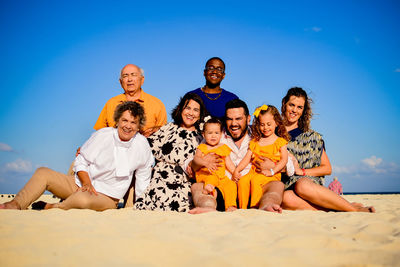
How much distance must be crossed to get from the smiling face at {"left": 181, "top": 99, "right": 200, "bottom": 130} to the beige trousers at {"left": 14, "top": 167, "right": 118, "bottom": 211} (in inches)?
71.4

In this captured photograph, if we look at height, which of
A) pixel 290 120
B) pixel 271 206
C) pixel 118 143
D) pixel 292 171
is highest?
pixel 290 120

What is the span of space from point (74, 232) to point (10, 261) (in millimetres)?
685

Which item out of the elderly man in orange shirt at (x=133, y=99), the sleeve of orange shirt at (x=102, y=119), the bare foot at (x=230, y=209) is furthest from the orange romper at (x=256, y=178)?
the sleeve of orange shirt at (x=102, y=119)

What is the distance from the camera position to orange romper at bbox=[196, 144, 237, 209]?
476cm

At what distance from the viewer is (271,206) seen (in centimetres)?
432

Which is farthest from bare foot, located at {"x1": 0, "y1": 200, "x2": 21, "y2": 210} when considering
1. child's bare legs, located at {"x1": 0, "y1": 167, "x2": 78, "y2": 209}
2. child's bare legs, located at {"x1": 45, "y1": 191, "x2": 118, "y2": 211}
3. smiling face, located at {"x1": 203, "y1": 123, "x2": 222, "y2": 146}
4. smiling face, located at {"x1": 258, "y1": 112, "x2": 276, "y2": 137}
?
smiling face, located at {"x1": 258, "y1": 112, "x2": 276, "y2": 137}

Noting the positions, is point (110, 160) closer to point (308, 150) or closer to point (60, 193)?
point (60, 193)

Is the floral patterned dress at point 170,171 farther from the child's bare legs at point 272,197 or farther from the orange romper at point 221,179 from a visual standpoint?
the child's bare legs at point 272,197

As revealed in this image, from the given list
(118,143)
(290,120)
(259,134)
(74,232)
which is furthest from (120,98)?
(74,232)

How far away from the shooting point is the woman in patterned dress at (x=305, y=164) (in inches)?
186

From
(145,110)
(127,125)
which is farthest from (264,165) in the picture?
(145,110)

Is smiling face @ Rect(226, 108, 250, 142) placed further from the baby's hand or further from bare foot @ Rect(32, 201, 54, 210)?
bare foot @ Rect(32, 201, 54, 210)

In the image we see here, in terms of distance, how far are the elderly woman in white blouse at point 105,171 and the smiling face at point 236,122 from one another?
4.68 ft

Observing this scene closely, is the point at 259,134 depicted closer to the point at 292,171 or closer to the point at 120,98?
the point at 292,171
